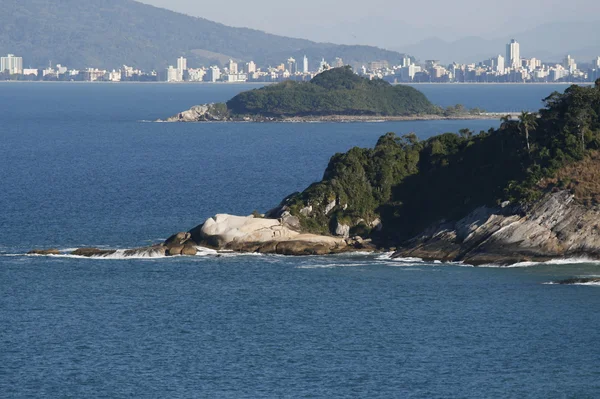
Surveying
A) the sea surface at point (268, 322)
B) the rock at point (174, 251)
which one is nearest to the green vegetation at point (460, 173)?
the sea surface at point (268, 322)

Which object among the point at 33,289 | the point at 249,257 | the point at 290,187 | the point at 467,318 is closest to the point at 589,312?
the point at 467,318

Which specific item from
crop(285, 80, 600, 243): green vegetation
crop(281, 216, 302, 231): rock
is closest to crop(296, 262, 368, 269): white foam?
crop(281, 216, 302, 231): rock

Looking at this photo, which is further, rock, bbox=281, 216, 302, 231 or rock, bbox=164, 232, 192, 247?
rock, bbox=281, 216, 302, 231

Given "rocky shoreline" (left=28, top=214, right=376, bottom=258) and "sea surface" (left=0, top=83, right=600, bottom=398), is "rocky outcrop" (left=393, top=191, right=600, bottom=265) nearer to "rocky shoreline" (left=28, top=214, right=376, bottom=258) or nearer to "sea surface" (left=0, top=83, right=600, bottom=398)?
"sea surface" (left=0, top=83, right=600, bottom=398)

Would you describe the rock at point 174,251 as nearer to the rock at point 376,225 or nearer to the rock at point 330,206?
the rock at point 330,206

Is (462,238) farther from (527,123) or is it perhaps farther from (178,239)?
(178,239)

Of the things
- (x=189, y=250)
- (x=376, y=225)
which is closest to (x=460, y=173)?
(x=376, y=225)
